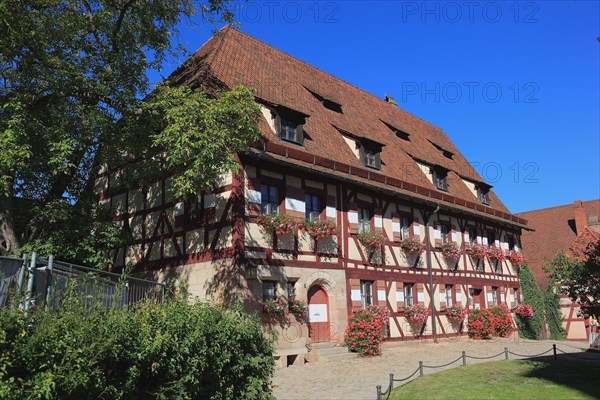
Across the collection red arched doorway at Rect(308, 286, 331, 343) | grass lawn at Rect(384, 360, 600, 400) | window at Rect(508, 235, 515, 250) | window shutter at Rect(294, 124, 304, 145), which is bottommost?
grass lawn at Rect(384, 360, 600, 400)

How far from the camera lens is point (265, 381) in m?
8.09

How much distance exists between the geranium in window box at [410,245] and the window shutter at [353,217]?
2.73m

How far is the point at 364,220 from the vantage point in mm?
18031

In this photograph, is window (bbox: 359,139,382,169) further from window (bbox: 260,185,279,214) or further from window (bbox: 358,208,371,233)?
window (bbox: 260,185,279,214)

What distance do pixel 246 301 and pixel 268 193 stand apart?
3201 millimetres

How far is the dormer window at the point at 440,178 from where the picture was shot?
2267 cm

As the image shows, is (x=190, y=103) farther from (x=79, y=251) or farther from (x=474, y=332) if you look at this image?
(x=474, y=332)

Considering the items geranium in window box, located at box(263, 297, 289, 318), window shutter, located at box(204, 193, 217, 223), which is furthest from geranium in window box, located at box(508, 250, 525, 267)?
window shutter, located at box(204, 193, 217, 223)

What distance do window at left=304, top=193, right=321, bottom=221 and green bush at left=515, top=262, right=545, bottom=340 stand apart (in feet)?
49.1

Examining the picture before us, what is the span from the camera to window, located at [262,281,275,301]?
1422 centimetres

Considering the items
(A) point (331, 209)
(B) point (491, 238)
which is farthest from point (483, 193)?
(A) point (331, 209)

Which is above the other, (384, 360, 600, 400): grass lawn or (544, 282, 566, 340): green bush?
(544, 282, 566, 340): green bush

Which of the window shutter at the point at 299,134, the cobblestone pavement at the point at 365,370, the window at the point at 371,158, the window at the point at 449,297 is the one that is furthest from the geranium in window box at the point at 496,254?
the window shutter at the point at 299,134

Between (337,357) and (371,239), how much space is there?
4.25m
